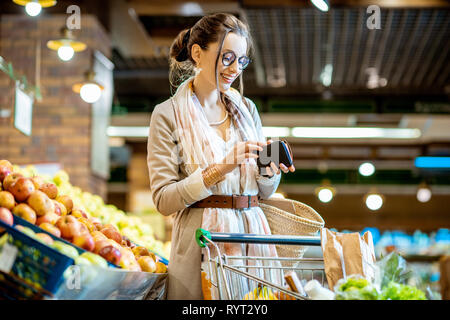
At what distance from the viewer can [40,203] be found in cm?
191

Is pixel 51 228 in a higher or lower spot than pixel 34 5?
lower

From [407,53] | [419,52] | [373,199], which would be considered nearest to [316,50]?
[407,53]

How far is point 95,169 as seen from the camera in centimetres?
644

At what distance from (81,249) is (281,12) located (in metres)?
5.22

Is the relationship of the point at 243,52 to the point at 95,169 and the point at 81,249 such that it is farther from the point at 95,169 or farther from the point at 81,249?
the point at 95,169

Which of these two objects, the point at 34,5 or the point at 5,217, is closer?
→ the point at 5,217

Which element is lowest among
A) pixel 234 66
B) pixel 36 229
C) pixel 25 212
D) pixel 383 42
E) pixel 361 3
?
pixel 36 229

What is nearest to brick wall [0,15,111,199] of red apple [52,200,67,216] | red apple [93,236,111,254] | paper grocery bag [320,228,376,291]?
red apple [52,200,67,216]

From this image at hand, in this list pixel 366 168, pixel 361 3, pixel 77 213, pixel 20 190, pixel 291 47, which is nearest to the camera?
pixel 20 190

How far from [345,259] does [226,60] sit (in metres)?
0.80

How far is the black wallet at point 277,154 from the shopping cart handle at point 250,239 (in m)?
0.23

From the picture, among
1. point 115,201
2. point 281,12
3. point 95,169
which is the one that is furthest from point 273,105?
point 115,201

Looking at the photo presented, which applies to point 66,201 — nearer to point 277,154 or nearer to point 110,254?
point 110,254

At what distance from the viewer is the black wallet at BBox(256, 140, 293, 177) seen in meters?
1.77
